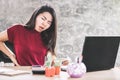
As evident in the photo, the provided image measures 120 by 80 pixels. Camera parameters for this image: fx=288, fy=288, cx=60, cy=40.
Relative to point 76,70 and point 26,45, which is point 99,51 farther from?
point 26,45

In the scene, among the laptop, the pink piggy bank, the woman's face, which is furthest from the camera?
the woman's face

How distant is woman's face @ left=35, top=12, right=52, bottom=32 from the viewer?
3.24 m

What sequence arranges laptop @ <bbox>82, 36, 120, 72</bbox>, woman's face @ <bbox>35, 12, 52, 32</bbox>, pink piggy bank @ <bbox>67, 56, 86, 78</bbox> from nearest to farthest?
pink piggy bank @ <bbox>67, 56, 86, 78</bbox>, laptop @ <bbox>82, 36, 120, 72</bbox>, woman's face @ <bbox>35, 12, 52, 32</bbox>

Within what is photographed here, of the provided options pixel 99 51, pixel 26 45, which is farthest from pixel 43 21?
pixel 99 51

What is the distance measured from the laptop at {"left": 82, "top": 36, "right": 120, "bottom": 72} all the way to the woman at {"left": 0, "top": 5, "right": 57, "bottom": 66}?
946 millimetres

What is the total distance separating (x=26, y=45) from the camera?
3.28 meters

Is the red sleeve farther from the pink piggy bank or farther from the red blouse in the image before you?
the pink piggy bank

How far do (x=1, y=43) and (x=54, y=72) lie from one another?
1.23 metres

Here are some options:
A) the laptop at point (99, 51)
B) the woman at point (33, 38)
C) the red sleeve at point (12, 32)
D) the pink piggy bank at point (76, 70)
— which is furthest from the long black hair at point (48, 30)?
the pink piggy bank at point (76, 70)

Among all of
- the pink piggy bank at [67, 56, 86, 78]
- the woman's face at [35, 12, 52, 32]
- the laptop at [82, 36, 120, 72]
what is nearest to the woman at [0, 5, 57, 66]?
the woman's face at [35, 12, 52, 32]

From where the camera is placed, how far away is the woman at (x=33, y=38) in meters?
3.25

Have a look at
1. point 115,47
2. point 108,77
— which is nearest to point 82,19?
point 115,47

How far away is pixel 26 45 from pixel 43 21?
33 centimetres

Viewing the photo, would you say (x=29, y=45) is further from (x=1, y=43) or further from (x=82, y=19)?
(x=82, y=19)
